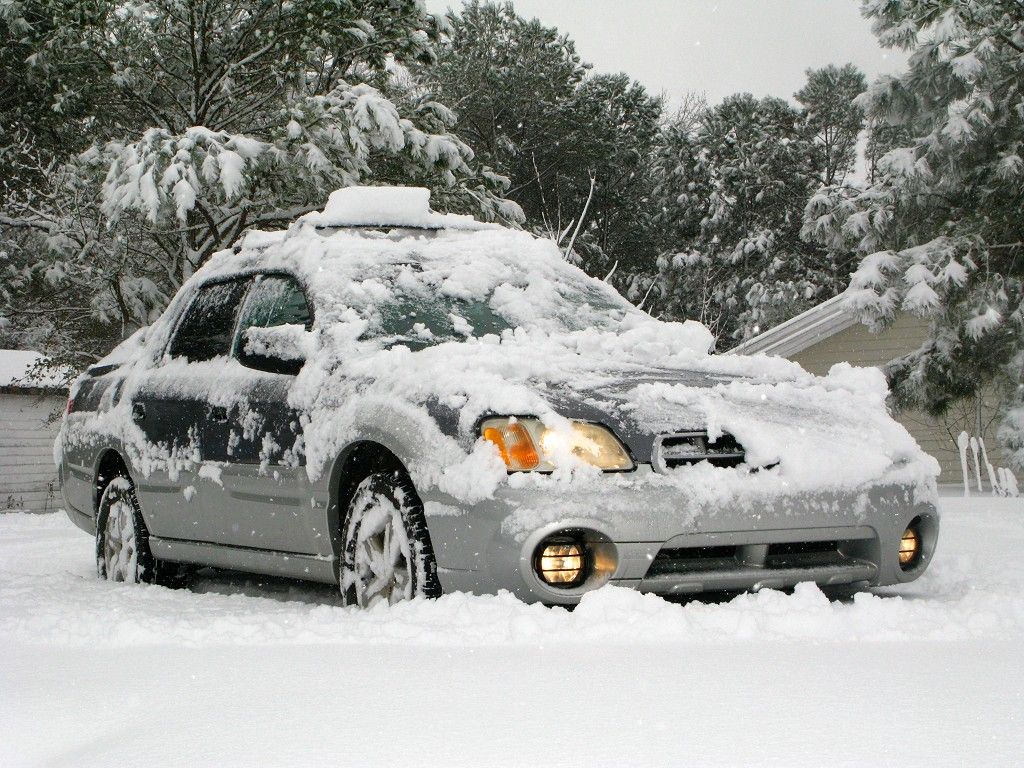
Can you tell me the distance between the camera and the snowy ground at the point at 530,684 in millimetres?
2842

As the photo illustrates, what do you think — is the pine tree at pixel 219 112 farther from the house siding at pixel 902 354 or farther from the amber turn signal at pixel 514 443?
the amber turn signal at pixel 514 443

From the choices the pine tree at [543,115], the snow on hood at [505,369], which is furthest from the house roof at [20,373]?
the snow on hood at [505,369]

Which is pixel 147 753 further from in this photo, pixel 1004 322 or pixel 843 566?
pixel 1004 322

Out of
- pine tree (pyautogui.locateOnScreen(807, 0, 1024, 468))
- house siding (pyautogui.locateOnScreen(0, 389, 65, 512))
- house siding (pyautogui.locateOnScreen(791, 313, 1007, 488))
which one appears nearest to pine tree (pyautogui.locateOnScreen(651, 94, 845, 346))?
house siding (pyautogui.locateOnScreen(791, 313, 1007, 488))

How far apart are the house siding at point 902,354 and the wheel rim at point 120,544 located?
17.5 metres

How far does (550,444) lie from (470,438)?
10.5 inches

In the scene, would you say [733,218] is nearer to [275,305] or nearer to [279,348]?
[275,305]

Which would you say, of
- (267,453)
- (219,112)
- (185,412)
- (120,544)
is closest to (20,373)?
(219,112)

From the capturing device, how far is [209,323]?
6.46 m

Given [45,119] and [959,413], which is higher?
[45,119]

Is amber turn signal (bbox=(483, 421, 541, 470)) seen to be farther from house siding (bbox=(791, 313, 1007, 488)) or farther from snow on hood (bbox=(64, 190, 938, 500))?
house siding (bbox=(791, 313, 1007, 488))

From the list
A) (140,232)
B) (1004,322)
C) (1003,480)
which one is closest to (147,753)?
(1003,480)

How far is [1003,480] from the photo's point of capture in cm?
1554

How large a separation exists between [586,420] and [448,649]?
0.98m
